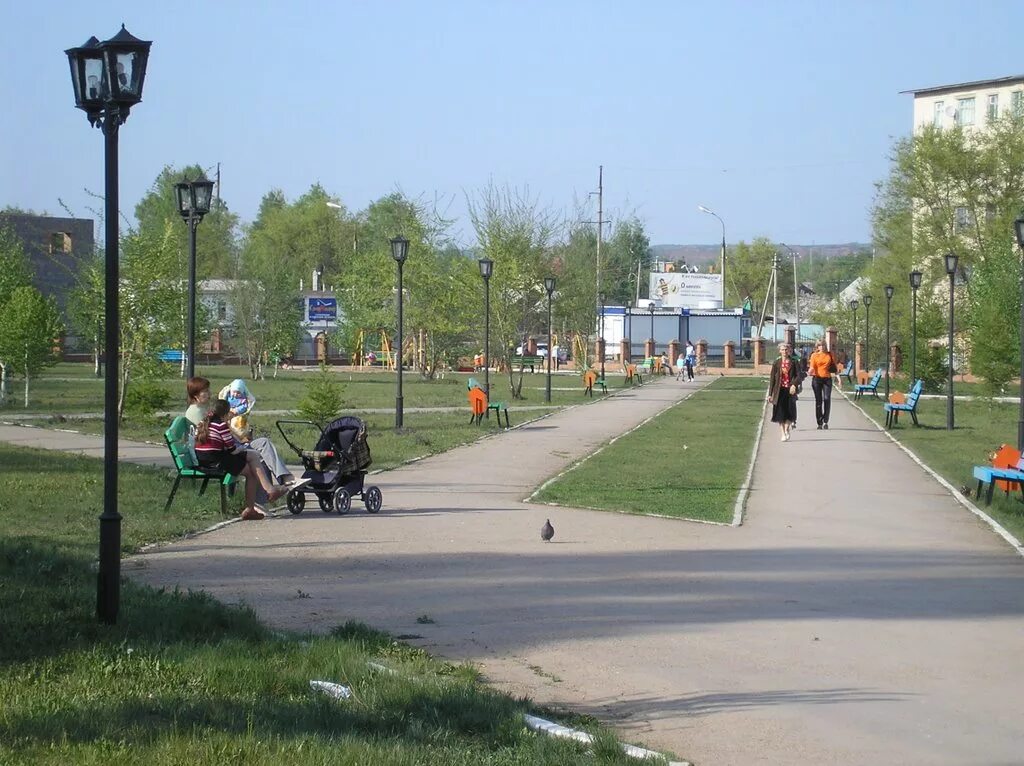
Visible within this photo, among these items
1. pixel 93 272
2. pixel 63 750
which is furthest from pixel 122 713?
pixel 93 272

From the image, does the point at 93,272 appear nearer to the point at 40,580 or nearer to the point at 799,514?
the point at 799,514

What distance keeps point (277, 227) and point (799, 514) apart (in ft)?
365

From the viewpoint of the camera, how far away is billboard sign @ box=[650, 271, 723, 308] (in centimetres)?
10381

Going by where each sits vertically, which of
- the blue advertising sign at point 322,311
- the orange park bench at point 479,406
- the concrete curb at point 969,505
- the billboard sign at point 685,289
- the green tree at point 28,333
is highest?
the billboard sign at point 685,289

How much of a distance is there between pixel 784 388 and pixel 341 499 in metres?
13.5

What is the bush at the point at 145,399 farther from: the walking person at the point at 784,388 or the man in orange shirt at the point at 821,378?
the man in orange shirt at the point at 821,378

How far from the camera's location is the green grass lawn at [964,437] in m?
16.6

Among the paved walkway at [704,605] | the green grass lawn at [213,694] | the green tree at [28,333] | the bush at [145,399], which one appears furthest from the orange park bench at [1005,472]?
the green tree at [28,333]

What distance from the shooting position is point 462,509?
1540 centimetres

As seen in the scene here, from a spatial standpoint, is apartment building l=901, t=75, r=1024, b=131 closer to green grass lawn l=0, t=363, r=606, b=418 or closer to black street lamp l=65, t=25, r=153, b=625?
green grass lawn l=0, t=363, r=606, b=418

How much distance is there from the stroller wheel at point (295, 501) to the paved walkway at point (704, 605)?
0.28 meters

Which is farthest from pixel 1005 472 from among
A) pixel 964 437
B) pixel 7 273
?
pixel 7 273

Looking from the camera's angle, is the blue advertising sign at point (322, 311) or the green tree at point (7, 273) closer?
the green tree at point (7, 273)

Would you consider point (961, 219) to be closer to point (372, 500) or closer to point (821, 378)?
point (821, 378)
